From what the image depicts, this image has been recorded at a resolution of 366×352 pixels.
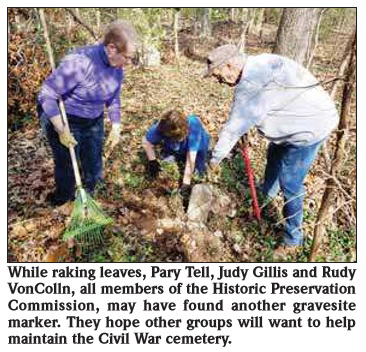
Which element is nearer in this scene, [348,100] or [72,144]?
[348,100]

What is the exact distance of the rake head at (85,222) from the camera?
3664 millimetres

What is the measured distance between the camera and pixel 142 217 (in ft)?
14.2

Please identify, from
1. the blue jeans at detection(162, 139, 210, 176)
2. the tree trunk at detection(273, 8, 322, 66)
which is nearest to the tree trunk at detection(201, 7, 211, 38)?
the tree trunk at detection(273, 8, 322, 66)

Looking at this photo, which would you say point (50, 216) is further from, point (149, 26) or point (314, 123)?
point (149, 26)

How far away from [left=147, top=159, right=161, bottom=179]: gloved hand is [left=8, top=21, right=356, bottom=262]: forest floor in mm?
75

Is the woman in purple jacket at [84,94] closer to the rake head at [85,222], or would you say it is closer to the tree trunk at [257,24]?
the rake head at [85,222]

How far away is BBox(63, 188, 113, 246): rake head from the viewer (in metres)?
3.66

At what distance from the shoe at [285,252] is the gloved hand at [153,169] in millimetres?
1638

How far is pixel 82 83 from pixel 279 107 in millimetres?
1608

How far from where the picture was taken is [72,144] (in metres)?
3.43
